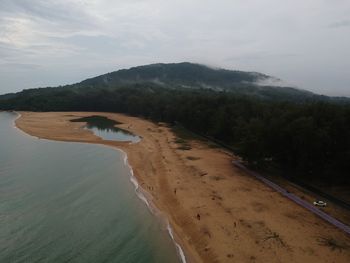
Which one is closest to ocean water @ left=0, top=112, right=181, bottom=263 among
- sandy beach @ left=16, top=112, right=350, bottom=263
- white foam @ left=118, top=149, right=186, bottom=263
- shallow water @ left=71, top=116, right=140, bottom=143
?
white foam @ left=118, top=149, right=186, bottom=263

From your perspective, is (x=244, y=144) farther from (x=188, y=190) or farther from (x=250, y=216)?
(x=250, y=216)

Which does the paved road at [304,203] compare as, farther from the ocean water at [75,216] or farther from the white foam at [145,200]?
the ocean water at [75,216]

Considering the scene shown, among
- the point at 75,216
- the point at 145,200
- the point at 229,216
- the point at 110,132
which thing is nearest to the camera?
the point at 229,216

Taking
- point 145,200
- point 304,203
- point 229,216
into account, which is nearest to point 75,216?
point 145,200

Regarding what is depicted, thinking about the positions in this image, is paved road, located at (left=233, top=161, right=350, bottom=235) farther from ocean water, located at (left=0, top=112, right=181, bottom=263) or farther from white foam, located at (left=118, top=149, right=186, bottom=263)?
ocean water, located at (left=0, top=112, right=181, bottom=263)

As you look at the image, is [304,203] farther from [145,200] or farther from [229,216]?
[145,200]
